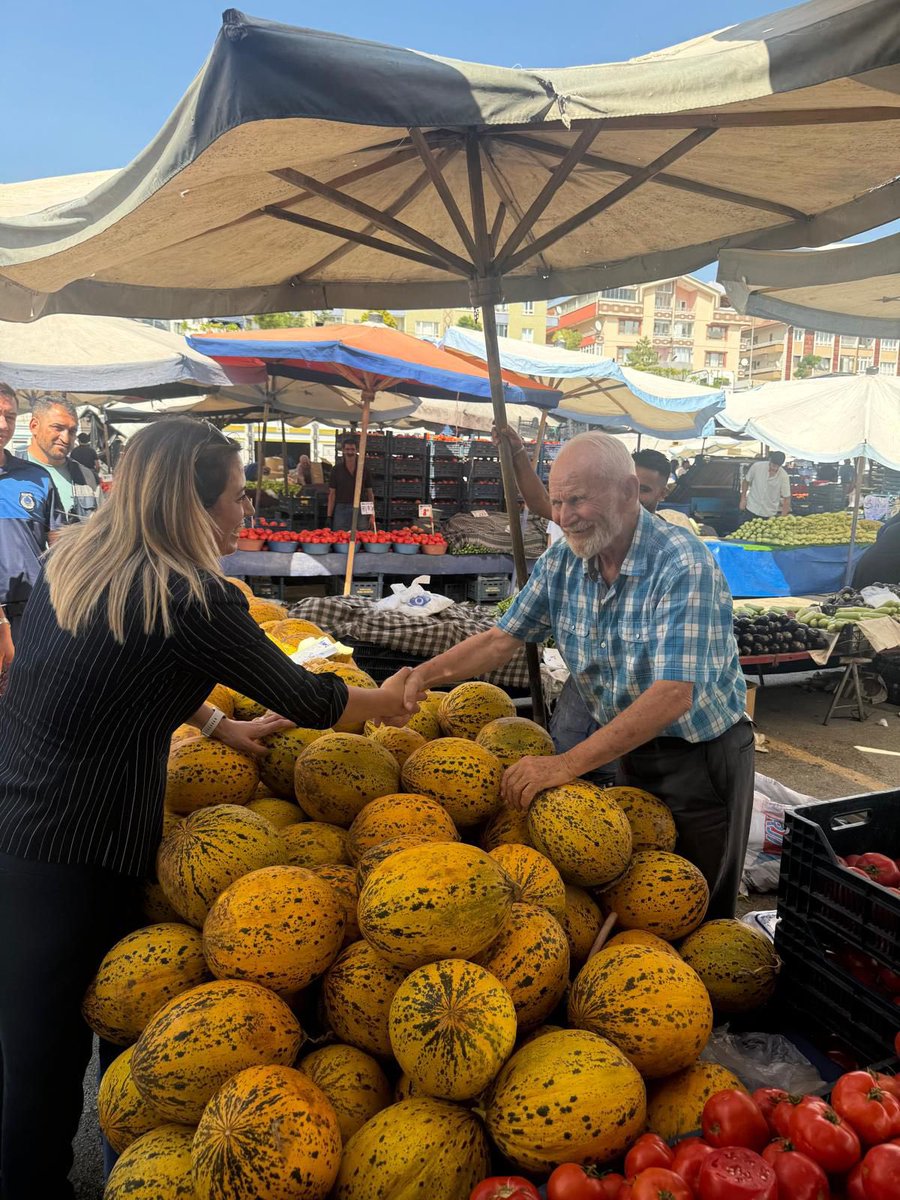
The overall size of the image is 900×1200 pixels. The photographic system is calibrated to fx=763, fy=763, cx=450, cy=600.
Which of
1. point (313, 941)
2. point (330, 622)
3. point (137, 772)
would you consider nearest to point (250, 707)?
point (137, 772)

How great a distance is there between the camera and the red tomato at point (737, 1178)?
3.88ft

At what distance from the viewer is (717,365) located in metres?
80.0

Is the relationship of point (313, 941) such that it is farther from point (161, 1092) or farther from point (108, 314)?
point (108, 314)

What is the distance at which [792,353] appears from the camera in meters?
76.5

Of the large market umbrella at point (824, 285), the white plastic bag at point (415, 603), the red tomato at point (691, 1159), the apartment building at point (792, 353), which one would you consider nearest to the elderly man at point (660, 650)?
the red tomato at point (691, 1159)

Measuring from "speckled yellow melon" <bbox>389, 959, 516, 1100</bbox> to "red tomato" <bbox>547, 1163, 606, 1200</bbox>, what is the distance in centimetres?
19

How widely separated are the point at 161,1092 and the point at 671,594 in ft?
6.22

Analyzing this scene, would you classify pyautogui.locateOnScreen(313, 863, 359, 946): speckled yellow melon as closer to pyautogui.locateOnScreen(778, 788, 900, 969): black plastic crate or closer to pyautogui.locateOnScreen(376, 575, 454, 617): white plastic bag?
pyautogui.locateOnScreen(778, 788, 900, 969): black plastic crate

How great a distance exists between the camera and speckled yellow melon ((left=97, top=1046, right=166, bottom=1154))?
4.93 feet

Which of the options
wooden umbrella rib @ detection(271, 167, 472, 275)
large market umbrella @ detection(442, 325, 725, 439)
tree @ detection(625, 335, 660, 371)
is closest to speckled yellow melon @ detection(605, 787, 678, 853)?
wooden umbrella rib @ detection(271, 167, 472, 275)

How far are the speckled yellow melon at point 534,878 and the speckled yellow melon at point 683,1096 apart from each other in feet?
1.33

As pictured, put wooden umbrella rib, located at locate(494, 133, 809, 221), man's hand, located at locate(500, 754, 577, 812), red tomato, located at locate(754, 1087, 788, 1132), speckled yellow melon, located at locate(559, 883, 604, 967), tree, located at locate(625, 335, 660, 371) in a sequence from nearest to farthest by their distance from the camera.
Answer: red tomato, located at locate(754, 1087, 788, 1132) → speckled yellow melon, located at locate(559, 883, 604, 967) → man's hand, located at locate(500, 754, 577, 812) → wooden umbrella rib, located at locate(494, 133, 809, 221) → tree, located at locate(625, 335, 660, 371)

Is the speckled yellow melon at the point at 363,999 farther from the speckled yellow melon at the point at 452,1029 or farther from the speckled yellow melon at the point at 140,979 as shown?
the speckled yellow melon at the point at 140,979

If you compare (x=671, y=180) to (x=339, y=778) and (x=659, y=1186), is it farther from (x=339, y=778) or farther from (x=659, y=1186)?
(x=659, y=1186)
